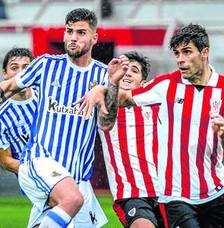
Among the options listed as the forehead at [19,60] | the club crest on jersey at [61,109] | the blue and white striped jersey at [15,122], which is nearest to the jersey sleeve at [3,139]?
the blue and white striped jersey at [15,122]

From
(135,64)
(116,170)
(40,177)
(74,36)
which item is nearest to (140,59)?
(135,64)

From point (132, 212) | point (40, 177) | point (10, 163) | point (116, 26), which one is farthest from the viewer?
point (116, 26)

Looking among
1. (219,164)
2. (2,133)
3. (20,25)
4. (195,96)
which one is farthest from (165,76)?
(20,25)

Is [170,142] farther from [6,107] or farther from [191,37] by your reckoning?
[6,107]

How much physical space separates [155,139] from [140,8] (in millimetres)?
10595

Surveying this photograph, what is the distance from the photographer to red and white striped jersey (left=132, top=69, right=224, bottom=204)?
7.01m

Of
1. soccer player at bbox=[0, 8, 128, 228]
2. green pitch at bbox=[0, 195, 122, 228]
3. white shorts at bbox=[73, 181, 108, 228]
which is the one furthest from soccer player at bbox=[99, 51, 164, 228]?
green pitch at bbox=[0, 195, 122, 228]

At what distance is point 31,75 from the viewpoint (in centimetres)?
740

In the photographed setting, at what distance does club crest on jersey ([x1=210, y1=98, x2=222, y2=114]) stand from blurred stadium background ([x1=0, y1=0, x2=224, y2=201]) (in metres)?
8.31

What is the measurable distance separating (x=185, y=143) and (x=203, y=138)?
126mm

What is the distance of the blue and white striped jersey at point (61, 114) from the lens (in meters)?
7.38

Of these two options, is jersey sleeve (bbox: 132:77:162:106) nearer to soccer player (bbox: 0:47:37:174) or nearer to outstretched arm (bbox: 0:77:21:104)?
outstretched arm (bbox: 0:77:21:104)

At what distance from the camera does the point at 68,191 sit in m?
6.85

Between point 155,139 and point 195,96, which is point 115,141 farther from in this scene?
point 195,96
